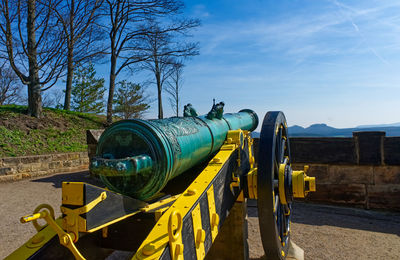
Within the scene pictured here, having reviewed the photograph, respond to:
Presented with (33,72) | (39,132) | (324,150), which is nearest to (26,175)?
(39,132)

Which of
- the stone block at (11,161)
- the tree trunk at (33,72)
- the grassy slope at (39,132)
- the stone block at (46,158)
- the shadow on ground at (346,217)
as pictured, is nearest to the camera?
the shadow on ground at (346,217)

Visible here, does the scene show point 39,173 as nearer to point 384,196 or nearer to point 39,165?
point 39,165

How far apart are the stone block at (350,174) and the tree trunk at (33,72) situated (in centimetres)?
1019

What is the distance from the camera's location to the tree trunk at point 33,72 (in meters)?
11.4

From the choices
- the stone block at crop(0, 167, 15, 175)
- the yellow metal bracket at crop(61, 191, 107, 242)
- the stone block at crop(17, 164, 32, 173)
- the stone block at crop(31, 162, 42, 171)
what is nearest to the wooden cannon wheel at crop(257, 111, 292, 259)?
the yellow metal bracket at crop(61, 191, 107, 242)

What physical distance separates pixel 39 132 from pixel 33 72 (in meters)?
2.37

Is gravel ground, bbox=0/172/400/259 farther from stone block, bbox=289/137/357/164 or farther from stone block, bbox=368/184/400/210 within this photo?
stone block, bbox=289/137/357/164

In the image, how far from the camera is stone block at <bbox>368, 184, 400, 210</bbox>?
6.21m

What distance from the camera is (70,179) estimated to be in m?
8.55

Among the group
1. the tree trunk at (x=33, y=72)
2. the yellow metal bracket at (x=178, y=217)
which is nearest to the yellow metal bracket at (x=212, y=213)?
the yellow metal bracket at (x=178, y=217)

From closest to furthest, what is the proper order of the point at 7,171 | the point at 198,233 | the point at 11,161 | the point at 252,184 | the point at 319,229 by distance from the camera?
the point at 198,233
the point at 252,184
the point at 319,229
the point at 7,171
the point at 11,161

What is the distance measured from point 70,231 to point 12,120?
35.5 feet

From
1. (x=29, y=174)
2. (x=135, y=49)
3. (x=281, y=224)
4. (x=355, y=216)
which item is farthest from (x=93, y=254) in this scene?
(x=135, y=49)

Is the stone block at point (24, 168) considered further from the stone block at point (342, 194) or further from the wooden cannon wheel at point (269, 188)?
the wooden cannon wheel at point (269, 188)
